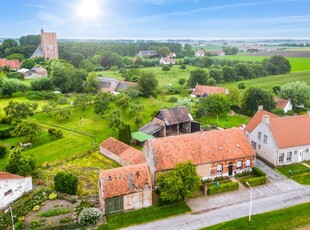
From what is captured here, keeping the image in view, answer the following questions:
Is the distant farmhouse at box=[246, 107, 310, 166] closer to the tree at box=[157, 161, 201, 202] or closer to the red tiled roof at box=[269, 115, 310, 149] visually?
the red tiled roof at box=[269, 115, 310, 149]

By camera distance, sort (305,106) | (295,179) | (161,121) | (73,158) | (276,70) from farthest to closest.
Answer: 1. (276,70)
2. (305,106)
3. (161,121)
4. (73,158)
5. (295,179)

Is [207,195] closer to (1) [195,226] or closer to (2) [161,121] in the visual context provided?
(1) [195,226]

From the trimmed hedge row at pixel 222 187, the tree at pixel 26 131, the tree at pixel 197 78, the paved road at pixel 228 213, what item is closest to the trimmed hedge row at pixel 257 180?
the trimmed hedge row at pixel 222 187

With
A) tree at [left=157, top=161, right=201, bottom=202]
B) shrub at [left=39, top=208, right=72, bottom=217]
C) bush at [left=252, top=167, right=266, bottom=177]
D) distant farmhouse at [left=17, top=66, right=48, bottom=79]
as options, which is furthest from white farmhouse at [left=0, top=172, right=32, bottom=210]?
distant farmhouse at [left=17, top=66, right=48, bottom=79]

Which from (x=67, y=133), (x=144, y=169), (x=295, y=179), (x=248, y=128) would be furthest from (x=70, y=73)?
(x=295, y=179)

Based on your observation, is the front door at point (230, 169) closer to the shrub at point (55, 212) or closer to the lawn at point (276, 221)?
the lawn at point (276, 221)

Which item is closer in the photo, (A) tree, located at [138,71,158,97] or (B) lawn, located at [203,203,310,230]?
(B) lawn, located at [203,203,310,230]
